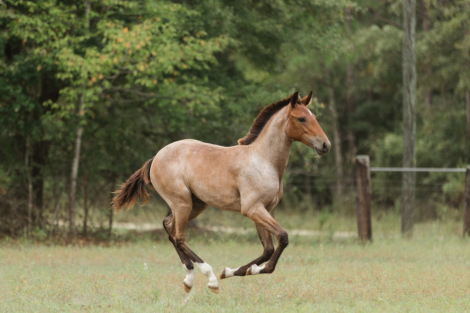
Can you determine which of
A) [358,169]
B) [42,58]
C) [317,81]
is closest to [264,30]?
[358,169]

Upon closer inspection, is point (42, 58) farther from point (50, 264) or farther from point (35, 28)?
point (50, 264)

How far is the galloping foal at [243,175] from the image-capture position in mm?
6402

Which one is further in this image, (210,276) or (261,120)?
(261,120)

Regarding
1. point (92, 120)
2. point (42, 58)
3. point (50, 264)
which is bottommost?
point (50, 264)

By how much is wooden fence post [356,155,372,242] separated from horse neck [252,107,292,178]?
22.3ft

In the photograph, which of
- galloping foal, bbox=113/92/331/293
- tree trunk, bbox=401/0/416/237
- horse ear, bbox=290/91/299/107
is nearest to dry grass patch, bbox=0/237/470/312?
galloping foal, bbox=113/92/331/293

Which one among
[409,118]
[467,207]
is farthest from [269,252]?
[409,118]

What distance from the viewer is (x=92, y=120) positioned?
48.0 ft

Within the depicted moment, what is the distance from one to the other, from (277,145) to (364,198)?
7.04m

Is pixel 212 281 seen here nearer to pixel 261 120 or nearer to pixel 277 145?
pixel 277 145

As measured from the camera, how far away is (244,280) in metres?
8.05

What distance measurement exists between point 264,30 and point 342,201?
317 inches

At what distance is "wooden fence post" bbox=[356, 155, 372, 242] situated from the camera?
13062 mm

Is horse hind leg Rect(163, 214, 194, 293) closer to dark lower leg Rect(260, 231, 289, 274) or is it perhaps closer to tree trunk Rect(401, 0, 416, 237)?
dark lower leg Rect(260, 231, 289, 274)
